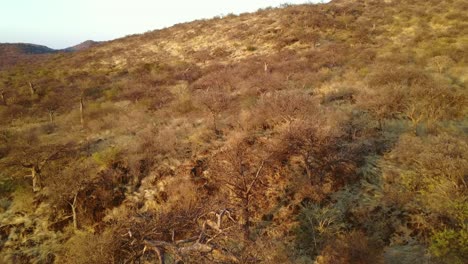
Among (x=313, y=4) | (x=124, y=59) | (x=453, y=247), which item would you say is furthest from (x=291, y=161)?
(x=313, y=4)

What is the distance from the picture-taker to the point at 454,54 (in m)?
26.4

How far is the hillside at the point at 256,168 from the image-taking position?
33.0 feet

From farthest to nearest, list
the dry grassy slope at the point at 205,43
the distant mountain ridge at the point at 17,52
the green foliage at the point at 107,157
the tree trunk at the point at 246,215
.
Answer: the distant mountain ridge at the point at 17,52 → the dry grassy slope at the point at 205,43 → the green foliage at the point at 107,157 → the tree trunk at the point at 246,215

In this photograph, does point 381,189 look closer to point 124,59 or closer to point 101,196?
point 101,196

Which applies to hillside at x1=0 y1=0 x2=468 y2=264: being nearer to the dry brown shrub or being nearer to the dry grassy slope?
the dry brown shrub

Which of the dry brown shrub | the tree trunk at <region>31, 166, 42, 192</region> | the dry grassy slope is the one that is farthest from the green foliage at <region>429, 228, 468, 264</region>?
the dry grassy slope

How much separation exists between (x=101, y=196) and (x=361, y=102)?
45.7 feet

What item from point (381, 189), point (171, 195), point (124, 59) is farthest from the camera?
point (124, 59)

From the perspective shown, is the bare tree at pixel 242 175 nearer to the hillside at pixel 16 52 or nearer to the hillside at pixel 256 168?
the hillside at pixel 256 168

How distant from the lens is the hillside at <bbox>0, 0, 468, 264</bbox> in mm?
10055

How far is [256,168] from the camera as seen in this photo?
1388 centimetres

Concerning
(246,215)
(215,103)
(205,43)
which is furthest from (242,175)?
(205,43)

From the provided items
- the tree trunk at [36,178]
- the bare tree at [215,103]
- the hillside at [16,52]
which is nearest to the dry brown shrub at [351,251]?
the bare tree at [215,103]

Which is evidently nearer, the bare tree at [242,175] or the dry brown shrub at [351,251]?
the dry brown shrub at [351,251]
